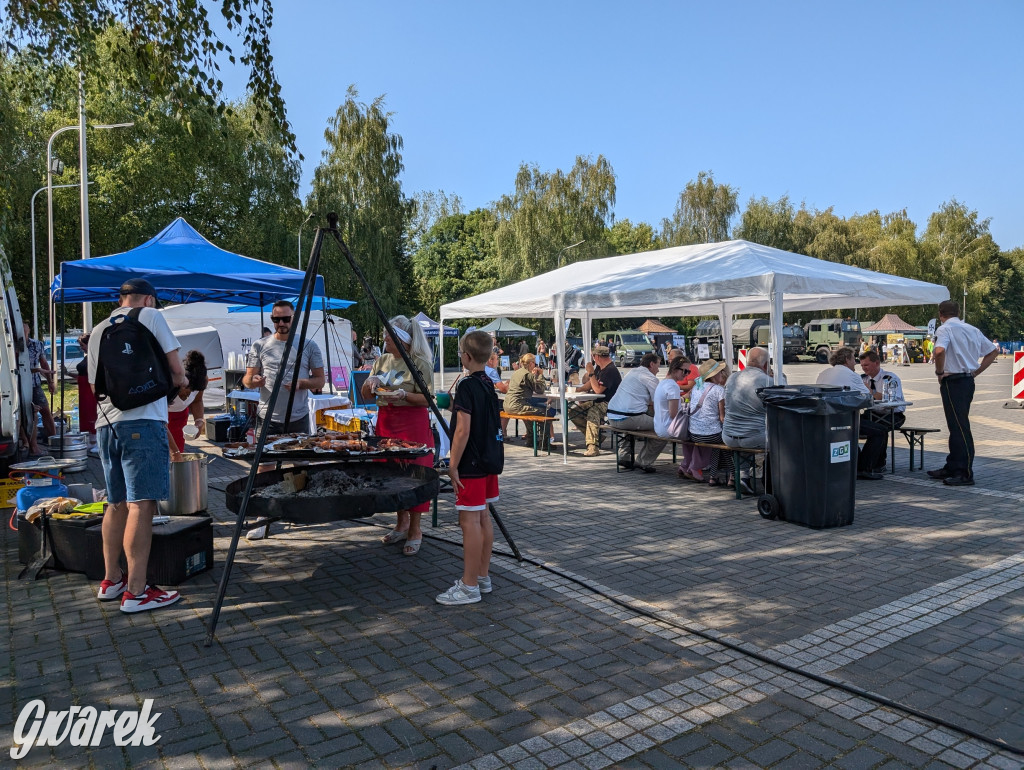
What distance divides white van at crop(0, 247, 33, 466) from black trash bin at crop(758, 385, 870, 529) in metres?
6.82

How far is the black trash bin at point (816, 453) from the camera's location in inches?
255

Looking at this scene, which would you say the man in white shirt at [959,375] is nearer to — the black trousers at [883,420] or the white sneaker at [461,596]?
the black trousers at [883,420]

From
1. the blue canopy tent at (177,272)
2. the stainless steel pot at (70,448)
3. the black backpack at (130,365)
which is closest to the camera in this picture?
the black backpack at (130,365)

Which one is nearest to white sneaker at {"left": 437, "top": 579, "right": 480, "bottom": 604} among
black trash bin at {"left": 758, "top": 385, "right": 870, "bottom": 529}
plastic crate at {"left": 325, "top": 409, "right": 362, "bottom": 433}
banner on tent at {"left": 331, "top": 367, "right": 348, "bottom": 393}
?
black trash bin at {"left": 758, "top": 385, "right": 870, "bottom": 529}

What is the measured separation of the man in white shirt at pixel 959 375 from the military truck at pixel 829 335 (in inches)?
1566

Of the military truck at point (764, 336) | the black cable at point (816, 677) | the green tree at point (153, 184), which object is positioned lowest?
the black cable at point (816, 677)

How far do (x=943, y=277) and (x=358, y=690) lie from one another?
67727mm

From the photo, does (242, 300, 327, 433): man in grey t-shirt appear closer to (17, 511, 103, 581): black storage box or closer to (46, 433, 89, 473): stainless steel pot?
(17, 511, 103, 581): black storage box

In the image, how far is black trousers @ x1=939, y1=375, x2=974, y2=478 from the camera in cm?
816

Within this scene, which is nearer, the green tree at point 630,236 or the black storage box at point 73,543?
the black storage box at point 73,543

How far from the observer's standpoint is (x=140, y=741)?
310 cm

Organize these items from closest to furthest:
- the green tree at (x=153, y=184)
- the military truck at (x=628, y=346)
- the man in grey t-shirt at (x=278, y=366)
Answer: the man in grey t-shirt at (x=278, y=366), the green tree at (x=153, y=184), the military truck at (x=628, y=346)

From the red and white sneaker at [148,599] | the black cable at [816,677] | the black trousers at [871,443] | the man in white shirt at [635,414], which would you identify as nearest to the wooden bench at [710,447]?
the man in white shirt at [635,414]

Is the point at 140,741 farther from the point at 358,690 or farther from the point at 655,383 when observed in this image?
the point at 655,383
